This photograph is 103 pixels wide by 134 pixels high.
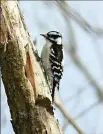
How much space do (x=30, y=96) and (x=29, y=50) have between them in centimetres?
41

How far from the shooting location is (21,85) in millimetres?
2838

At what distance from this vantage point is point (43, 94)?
9.86 feet

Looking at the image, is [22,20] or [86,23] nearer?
[22,20]

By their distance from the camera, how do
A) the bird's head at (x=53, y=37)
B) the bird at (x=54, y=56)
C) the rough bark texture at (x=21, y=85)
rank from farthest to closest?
the bird's head at (x=53, y=37) < the bird at (x=54, y=56) < the rough bark texture at (x=21, y=85)

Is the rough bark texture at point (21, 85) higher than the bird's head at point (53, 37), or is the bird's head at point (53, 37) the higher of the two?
the bird's head at point (53, 37)

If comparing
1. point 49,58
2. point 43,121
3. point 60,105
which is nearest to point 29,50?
point 43,121

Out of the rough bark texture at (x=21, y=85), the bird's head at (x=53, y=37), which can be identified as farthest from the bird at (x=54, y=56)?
the rough bark texture at (x=21, y=85)

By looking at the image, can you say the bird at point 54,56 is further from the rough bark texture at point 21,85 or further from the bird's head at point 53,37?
the rough bark texture at point 21,85

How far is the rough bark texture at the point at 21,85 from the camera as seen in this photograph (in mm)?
2814

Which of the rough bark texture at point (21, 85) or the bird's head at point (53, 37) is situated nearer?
the rough bark texture at point (21, 85)

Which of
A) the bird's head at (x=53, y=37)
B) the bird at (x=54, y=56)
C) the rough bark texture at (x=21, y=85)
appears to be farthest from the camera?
the bird's head at (x=53, y=37)

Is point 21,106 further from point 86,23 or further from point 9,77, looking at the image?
point 86,23

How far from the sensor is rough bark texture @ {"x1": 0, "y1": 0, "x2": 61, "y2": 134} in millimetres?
2814

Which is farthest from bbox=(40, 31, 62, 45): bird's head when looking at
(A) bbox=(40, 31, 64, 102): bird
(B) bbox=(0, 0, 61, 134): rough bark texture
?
(B) bbox=(0, 0, 61, 134): rough bark texture
